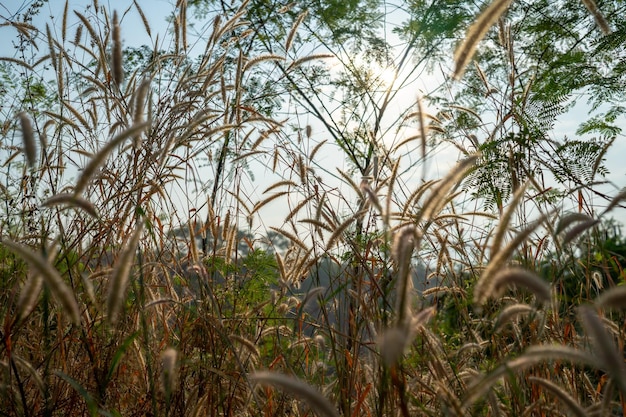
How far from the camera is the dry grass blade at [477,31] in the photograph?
160cm

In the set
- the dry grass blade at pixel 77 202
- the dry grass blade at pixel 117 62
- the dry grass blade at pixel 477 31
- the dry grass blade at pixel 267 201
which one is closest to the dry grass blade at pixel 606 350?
the dry grass blade at pixel 477 31

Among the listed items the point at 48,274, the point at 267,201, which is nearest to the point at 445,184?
the point at 48,274

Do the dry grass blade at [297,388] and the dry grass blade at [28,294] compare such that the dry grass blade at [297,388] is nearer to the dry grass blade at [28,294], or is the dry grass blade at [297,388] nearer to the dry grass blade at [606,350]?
the dry grass blade at [606,350]

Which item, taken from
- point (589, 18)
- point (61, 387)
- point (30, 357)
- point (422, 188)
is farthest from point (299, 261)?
point (589, 18)

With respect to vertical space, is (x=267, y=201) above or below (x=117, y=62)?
below

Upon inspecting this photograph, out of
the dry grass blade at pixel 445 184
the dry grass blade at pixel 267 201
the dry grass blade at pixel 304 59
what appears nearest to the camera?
the dry grass blade at pixel 445 184

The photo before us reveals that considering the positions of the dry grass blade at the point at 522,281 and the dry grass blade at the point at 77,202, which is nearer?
the dry grass blade at the point at 522,281

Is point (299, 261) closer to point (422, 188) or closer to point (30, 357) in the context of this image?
point (422, 188)

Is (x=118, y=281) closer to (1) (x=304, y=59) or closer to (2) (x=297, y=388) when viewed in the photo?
(2) (x=297, y=388)

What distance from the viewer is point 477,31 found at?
1.65 m

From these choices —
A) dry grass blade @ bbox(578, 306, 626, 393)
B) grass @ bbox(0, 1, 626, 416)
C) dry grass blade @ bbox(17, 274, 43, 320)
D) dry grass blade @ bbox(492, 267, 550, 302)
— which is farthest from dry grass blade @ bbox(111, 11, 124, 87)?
dry grass blade @ bbox(578, 306, 626, 393)

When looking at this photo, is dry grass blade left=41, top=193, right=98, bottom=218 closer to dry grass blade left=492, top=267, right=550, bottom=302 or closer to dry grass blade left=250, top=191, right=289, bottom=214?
dry grass blade left=492, top=267, right=550, bottom=302

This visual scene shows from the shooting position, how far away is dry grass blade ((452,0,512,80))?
1.60 metres

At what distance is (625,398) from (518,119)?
1507mm
